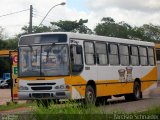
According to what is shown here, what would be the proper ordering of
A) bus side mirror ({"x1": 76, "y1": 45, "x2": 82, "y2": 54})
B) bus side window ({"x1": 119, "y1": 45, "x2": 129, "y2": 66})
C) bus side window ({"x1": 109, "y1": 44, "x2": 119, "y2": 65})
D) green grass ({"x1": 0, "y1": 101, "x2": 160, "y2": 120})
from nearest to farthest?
1. green grass ({"x1": 0, "y1": 101, "x2": 160, "y2": 120})
2. bus side mirror ({"x1": 76, "y1": 45, "x2": 82, "y2": 54})
3. bus side window ({"x1": 109, "y1": 44, "x2": 119, "y2": 65})
4. bus side window ({"x1": 119, "y1": 45, "x2": 129, "y2": 66})

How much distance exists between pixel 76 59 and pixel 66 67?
69 cm

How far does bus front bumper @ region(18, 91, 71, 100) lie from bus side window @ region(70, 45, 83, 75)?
0.87 meters

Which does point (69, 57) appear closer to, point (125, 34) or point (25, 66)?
point (25, 66)

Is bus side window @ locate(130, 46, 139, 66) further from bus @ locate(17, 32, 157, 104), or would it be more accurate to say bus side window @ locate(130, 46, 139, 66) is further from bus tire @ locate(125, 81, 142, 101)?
bus @ locate(17, 32, 157, 104)

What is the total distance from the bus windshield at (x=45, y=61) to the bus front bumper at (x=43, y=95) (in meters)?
0.67

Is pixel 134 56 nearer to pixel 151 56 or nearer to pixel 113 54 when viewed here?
pixel 151 56

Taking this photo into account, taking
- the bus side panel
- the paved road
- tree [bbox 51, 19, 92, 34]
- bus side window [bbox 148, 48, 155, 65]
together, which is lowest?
the paved road

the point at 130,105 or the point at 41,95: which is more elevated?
the point at 41,95

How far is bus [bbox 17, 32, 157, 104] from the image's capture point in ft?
62.2

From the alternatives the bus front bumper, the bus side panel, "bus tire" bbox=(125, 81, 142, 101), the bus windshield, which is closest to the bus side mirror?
the bus windshield

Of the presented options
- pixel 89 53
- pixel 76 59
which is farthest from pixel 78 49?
pixel 89 53

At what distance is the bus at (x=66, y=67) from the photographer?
19.0m

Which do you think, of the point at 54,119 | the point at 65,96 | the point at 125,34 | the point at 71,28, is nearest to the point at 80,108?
the point at 54,119

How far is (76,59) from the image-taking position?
63.8ft
